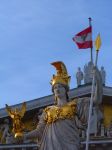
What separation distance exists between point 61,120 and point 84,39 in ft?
14.1

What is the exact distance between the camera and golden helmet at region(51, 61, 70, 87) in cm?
1179

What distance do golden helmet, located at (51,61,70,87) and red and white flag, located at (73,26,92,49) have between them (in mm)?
3286

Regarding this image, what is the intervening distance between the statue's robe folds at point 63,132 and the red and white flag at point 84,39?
3679 millimetres

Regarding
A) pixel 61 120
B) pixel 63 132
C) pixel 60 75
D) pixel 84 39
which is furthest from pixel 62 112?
pixel 84 39

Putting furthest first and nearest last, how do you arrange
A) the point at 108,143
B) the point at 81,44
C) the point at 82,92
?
the point at 82,92 → the point at 108,143 → the point at 81,44

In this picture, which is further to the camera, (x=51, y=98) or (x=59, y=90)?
(x=51, y=98)

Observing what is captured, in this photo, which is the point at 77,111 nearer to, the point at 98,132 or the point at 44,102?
the point at 98,132

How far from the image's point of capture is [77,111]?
11.5 meters

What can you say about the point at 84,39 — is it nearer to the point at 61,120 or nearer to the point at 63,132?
the point at 61,120

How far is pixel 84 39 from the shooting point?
1537cm

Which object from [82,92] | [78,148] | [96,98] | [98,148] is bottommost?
[78,148]

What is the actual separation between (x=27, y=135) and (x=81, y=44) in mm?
4209

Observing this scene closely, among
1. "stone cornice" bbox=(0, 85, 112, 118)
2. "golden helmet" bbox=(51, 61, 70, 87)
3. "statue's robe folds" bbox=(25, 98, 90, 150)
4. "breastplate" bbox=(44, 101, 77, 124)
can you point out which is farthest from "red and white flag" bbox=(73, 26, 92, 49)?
"stone cornice" bbox=(0, 85, 112, 118)

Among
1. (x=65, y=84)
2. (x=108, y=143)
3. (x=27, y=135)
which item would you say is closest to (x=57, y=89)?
(x=65, y=84)
